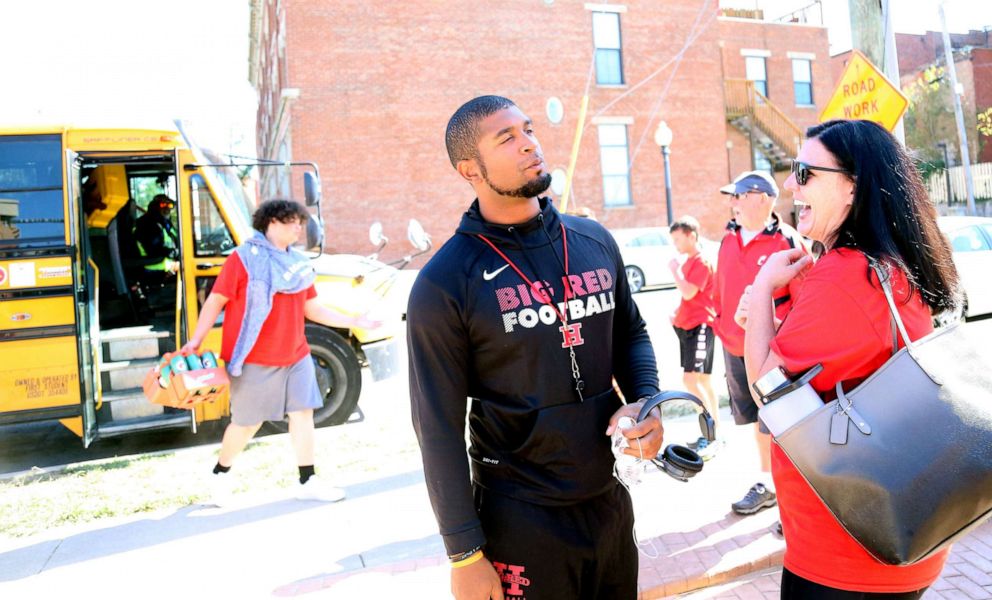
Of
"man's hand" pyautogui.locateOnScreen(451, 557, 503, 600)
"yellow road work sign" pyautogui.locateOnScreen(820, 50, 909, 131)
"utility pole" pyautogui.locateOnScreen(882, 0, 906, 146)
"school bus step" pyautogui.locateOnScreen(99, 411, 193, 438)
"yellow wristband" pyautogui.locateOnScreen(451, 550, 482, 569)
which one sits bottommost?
"school bus step" pyautogui.locateOnScreen(99, 411, 193, 438)

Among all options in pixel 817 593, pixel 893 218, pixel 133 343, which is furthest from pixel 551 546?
pixel 133 343

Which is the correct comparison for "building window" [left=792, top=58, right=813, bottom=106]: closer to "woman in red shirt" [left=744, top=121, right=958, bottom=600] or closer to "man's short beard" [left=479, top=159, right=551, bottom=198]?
"woman in red shirt" [left=744, top=121, right=958, bottom=600]

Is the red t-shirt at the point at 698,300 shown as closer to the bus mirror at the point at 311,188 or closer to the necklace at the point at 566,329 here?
the bus mirror at the point at 311,188

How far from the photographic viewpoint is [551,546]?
2023mm

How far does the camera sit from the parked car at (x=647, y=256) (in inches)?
749

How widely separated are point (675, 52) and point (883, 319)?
28352 mm

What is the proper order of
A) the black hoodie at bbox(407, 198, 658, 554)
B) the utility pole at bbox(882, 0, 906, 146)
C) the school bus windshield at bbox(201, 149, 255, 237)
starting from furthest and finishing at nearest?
the school bus windshield at bbox(201, 149, 255, 237)
the utility pole at bbox(882, 0, 906, 146)
the black hoodie at bbox(407, 198, 658, 554)

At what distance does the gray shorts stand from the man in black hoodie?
3.28 meters

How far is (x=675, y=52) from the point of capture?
28.0 m

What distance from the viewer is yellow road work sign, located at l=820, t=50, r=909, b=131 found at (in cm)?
516

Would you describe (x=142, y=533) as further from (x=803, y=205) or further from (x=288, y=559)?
(x=803, y=205)

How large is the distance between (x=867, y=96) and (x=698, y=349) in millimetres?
2153

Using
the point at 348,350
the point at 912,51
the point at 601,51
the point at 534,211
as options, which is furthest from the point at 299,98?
the point at 912,51

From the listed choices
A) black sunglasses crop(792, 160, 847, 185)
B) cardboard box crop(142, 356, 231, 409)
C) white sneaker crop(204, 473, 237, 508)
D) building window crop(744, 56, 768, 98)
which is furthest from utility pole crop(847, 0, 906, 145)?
building window crop(744, 56, 768, 98)
